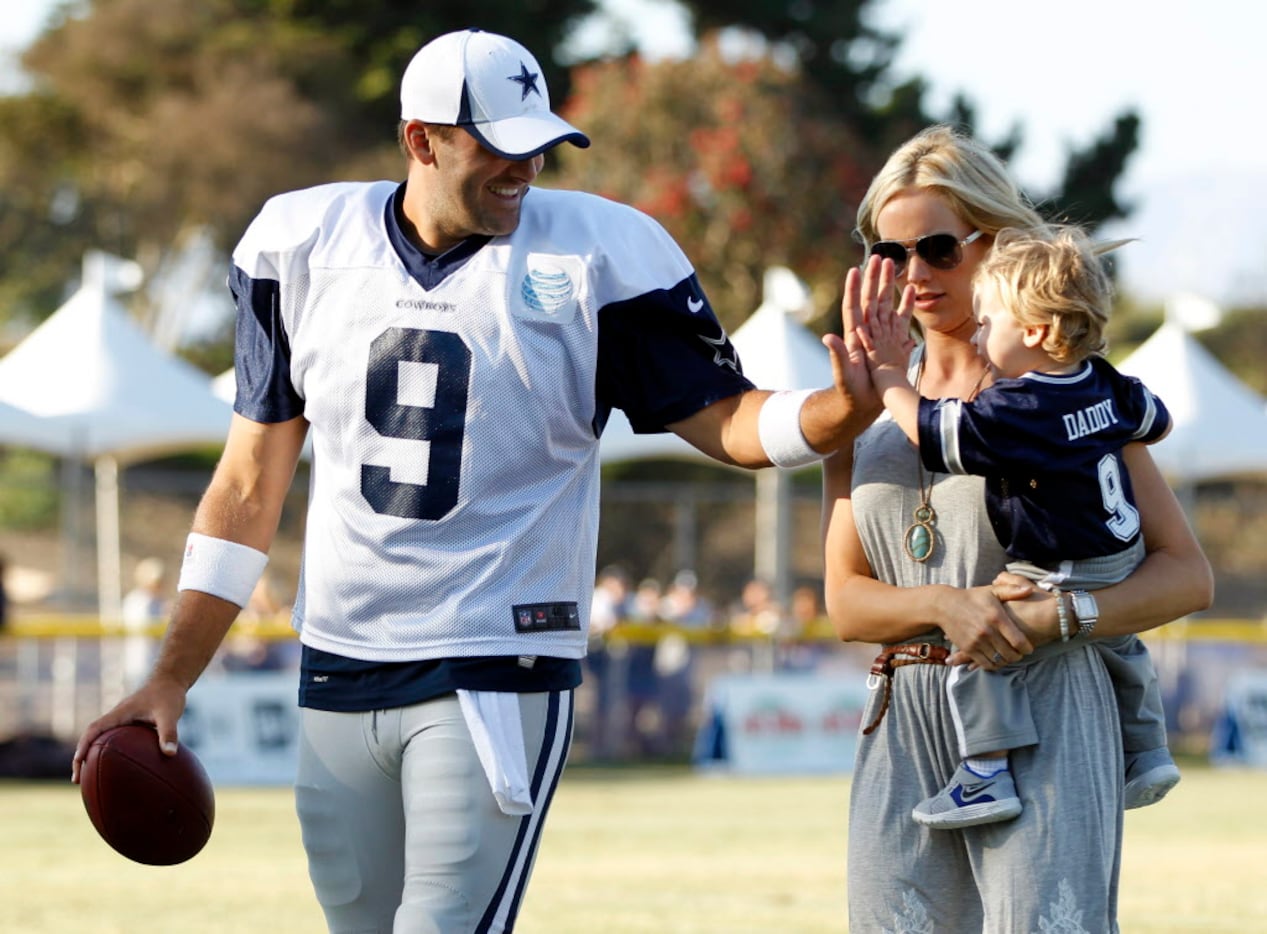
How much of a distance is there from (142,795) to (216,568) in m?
0.45

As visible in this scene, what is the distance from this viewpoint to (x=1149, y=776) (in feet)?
12.6

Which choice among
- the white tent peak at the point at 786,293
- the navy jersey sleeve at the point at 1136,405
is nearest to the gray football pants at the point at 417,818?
the navy jersey sleeve at the point at 1136,405

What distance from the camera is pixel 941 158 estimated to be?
4.03 metres

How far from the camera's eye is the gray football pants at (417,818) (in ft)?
11.9

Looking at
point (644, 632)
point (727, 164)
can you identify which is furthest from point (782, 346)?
point (727, 164)

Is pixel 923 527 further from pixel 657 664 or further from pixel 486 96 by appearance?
pixel 657 664

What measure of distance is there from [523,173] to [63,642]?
1256cm

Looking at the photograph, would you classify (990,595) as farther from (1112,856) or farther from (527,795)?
(527,795)

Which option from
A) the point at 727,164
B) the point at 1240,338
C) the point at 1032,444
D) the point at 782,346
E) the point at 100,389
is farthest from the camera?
the point at 1240,338

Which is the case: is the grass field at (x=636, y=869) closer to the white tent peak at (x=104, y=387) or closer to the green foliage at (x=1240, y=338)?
the white tent peak at (x=104, y=387)

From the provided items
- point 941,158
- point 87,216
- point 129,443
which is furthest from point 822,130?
point 941,158

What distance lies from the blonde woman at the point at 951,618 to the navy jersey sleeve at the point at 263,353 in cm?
107

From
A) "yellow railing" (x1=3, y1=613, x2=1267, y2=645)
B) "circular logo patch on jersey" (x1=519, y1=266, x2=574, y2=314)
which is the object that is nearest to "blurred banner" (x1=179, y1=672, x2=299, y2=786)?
"yellow railing" (x1=3, y1=613, x2=1267, y2=645)

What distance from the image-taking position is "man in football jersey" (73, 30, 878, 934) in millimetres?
3724
